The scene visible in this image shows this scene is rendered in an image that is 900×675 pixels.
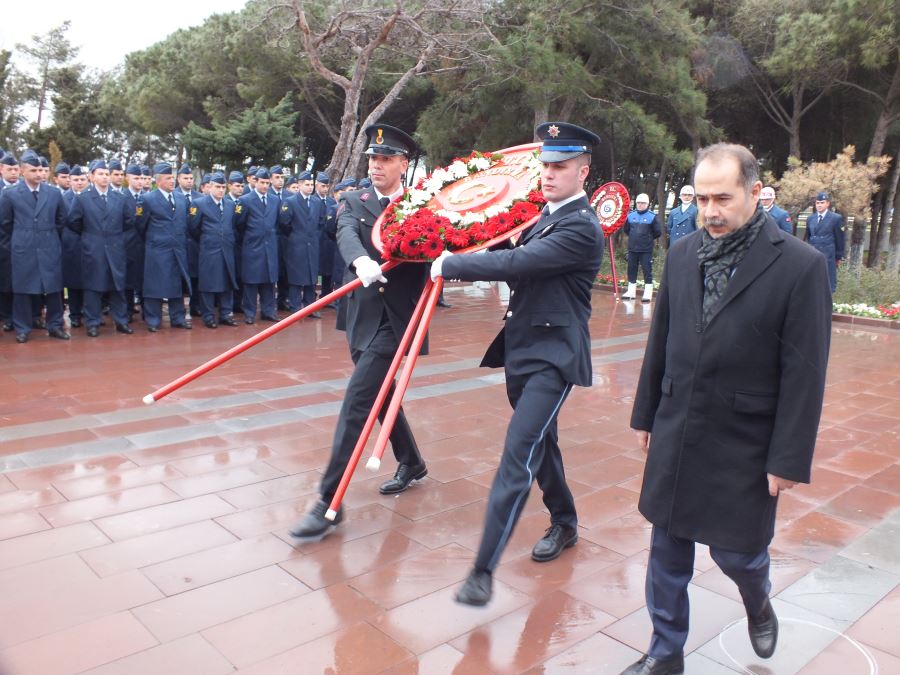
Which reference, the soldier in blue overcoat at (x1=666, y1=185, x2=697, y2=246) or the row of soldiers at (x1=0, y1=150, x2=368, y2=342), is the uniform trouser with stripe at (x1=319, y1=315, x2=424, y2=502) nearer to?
the row of soldiers at (x1=0, y1=150, x2=368, y2=342)

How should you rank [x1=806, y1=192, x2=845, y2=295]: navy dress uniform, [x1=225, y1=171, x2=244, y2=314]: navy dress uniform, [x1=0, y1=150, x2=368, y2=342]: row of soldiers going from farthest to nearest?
1. [x1=806, y1=192, x2=845, y2=295]: navy dress uniform
2. [x1=225, y1=171, x2=244, y2=314]: navy dress uniform
3. [x1=0, y1=150, x2=368, y2=342]: row of soldiers

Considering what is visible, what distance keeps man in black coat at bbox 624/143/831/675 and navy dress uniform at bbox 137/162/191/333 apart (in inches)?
293

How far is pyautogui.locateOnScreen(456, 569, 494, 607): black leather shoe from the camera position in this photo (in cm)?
288

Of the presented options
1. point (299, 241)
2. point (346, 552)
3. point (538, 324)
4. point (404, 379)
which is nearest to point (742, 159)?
→ point (538, 324)

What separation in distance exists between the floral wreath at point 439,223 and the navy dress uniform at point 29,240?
5.64 meters

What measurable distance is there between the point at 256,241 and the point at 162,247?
125 centimetres

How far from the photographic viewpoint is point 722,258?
2.43 m

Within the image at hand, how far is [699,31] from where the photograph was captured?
1936 centimetres

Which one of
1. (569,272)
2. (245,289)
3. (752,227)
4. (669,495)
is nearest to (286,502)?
(569,272)

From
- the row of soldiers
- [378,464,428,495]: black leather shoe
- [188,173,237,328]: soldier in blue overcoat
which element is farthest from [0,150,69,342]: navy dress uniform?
[378,464,428,495]: black leather shoe

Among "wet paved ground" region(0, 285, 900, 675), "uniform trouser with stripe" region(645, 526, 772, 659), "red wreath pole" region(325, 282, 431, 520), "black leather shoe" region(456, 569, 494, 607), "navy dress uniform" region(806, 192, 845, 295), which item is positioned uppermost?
"navy dress uniform" region(806, 192, 845, 295)

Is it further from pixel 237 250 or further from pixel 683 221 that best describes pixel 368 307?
pixel 683 221

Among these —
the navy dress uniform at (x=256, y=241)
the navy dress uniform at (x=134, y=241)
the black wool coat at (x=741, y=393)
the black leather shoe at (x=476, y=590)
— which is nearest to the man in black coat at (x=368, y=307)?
the black leather shoe at (x=476, y=590)

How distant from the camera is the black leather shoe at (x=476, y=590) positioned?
2885mm
